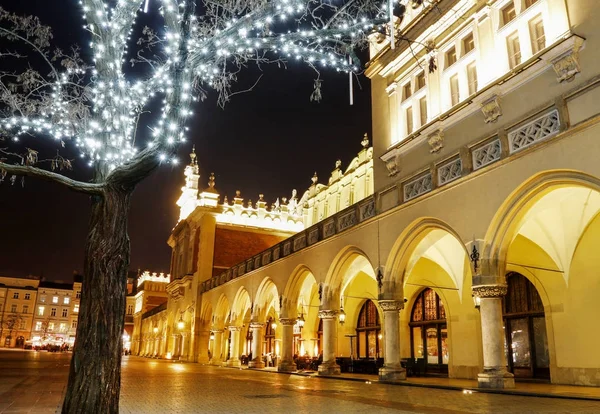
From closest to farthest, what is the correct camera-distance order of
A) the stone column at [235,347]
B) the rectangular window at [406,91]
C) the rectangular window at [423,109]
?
1. the rectangular window at [423,109]
2. the rectangular window at [406,91]
3. the stone column at [235,347]

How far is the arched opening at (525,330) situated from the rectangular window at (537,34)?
7313 mm

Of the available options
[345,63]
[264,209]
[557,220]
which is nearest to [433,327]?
[557,220]

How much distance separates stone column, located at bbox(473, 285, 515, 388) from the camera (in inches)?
456

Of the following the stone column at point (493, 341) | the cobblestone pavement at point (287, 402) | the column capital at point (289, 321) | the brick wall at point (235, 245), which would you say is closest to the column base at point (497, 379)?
the stone column at point (493, 341)

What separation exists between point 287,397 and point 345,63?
6.92 metres

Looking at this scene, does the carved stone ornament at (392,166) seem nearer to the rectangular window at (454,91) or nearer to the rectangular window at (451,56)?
the rectangular window at (454,91)

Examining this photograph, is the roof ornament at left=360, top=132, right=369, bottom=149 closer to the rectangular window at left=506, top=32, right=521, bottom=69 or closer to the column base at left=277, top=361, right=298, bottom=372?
the column base at left=277, top=361, right=298, bottom=372

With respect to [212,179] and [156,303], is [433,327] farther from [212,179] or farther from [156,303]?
[156,303]

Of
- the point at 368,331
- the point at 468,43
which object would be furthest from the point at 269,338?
the point at 468,43

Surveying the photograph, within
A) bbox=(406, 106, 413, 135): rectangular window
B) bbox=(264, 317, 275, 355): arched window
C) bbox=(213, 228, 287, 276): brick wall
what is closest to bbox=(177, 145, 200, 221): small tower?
bbox=(213, 228, 287, 276): brick wall

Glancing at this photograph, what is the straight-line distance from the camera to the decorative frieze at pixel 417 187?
14.9 m

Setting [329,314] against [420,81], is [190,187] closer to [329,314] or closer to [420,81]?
[329,314]

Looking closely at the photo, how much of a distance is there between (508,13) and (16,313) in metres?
96.3

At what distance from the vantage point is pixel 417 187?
15.4 metres
